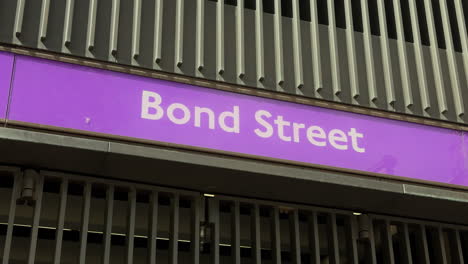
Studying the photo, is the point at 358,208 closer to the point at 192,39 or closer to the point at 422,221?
the point at 422,221

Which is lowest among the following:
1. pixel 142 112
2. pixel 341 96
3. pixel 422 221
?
pixel 422 221

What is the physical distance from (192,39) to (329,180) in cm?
204

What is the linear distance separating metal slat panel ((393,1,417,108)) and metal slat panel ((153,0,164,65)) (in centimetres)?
286

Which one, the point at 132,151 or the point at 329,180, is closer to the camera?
the point at 132,151

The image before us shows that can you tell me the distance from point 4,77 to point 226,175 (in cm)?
226

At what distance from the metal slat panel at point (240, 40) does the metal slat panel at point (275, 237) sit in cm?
146

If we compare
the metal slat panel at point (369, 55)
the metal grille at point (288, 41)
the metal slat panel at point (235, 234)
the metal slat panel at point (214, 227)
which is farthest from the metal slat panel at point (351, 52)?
the metal slat panel at point (214, 227)

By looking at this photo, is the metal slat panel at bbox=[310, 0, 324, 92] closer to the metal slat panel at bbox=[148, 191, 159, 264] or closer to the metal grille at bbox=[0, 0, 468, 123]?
the metal grille at bbox=[0, 0, 468, 123]

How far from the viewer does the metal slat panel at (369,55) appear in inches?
332

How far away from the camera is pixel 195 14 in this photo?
8.10 m

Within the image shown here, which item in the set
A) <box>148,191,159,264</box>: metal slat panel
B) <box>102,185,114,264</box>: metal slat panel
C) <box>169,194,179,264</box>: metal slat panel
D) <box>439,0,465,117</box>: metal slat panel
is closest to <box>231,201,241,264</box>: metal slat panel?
<box>169,194,179,264</box>: metal slat panel

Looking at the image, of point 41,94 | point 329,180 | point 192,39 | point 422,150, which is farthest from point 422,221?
point 41,94

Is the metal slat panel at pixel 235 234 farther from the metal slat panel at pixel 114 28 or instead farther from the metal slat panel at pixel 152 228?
the metal slat panel at pixel 114 28

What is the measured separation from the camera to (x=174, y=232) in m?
7.25
